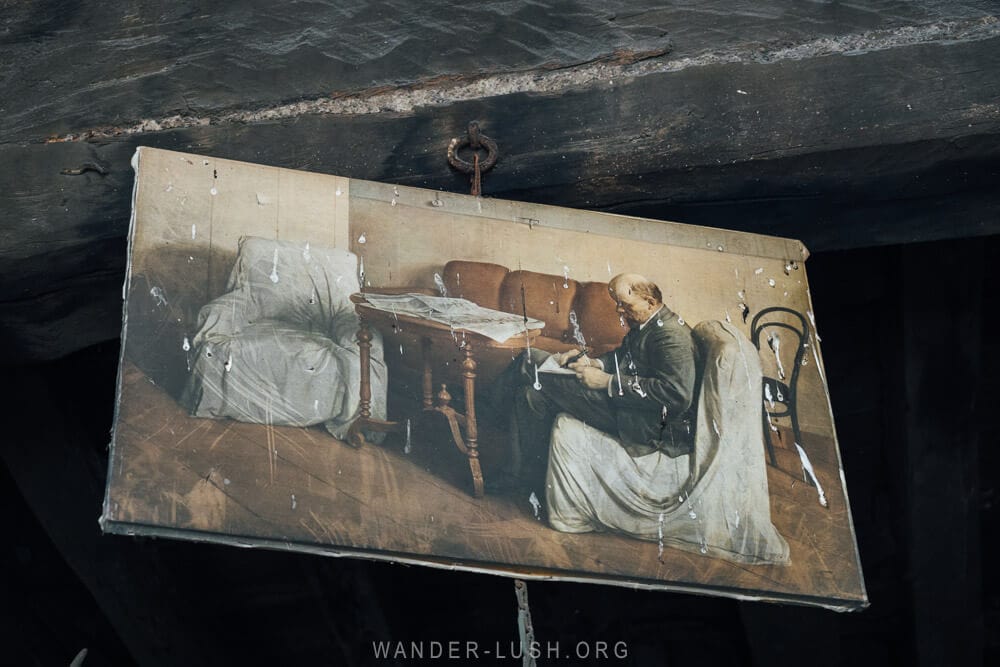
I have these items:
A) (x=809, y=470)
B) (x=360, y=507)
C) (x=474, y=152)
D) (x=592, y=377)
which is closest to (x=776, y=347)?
(x=809, y=470)

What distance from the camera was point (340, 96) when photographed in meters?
1.87

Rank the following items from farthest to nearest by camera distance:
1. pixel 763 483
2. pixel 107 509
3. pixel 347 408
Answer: pixel 763 483 → pixel 347 408 → pixel 107 509

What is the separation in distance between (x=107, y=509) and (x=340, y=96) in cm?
84

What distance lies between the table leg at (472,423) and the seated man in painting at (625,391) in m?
0.04

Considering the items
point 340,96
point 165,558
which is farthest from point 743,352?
point 165,558

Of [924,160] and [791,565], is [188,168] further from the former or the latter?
[924,160]

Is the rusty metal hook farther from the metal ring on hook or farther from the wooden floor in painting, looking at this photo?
the wooden floor in painting

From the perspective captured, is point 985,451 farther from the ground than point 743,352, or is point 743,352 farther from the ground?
point 743,352

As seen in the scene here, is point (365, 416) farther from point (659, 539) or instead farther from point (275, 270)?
point (659, 539)

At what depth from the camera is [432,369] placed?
151cm

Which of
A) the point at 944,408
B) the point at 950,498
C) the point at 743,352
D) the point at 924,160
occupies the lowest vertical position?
the point at 950,498

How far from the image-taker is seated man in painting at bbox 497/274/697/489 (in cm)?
153

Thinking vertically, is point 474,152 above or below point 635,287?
above

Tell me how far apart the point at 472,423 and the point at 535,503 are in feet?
0.42
